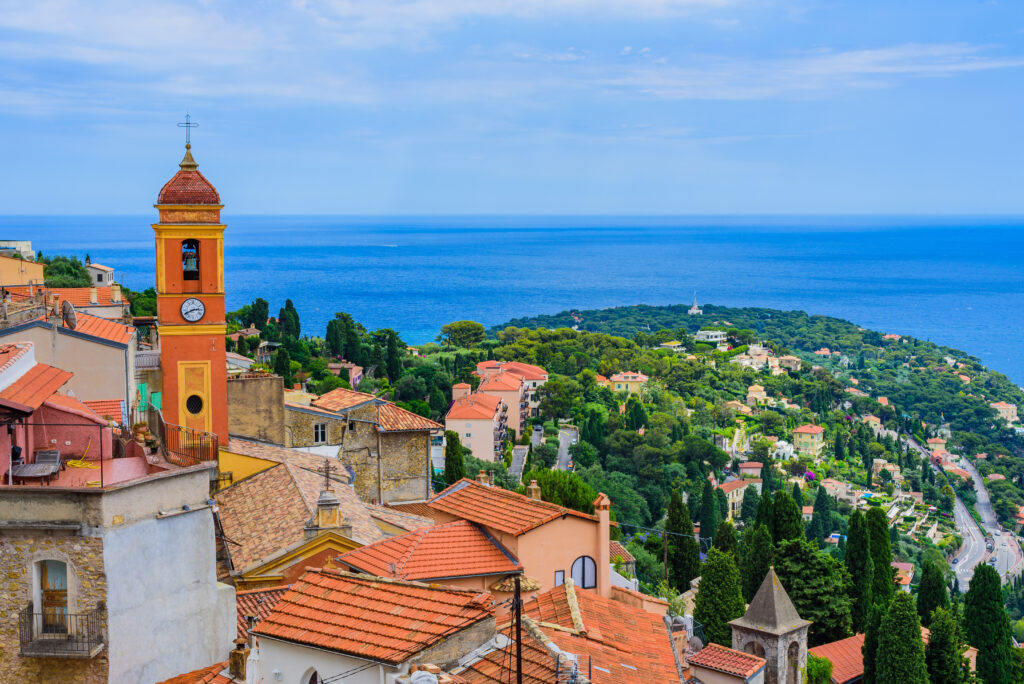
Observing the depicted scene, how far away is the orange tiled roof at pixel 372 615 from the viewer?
23.5 ft

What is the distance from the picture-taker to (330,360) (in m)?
55.6

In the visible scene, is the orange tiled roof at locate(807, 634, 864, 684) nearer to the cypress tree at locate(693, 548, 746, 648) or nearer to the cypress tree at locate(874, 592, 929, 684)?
the cypress tree at locate(693, 548, 746, 648)

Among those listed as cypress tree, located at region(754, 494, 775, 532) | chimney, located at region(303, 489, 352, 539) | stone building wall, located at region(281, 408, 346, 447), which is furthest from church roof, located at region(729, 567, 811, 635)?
cypress tree, located at region(754, 494, 775, 532)

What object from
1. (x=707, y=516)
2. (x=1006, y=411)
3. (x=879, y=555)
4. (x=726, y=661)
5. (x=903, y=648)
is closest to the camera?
(x=726, y=661)

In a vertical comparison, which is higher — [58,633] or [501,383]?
[58,633]

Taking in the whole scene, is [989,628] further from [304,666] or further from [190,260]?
[304,666]

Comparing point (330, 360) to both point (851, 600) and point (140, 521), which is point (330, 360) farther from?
point (140, 521)

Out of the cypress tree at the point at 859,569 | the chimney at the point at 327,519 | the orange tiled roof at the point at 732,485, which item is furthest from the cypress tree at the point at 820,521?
the chimney at the point at 327,519

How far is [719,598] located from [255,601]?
15567 millimetres

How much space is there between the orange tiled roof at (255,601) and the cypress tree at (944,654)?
50.4ft

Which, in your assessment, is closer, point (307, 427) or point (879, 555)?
point (307, 427)

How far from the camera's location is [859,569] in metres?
29.6

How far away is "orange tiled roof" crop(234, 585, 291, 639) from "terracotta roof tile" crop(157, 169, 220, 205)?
8508 mm

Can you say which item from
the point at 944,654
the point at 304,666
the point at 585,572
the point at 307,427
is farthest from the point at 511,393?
the point at 304,666
